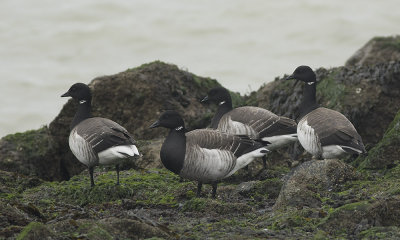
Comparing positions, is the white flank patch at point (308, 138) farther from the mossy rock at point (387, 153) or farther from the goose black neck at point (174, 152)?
the goose black neck at point (174, 152)

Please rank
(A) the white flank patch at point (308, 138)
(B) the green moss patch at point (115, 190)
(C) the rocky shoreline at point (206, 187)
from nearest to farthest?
(C) the rocky shoreline at point (206, 187)
(B) the green moss patch at point (115, 190)
(A) the white flank patch at point (308, 138)

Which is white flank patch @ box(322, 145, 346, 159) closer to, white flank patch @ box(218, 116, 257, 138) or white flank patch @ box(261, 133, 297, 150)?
white flank patch @ box(261, 133, 297, 150)

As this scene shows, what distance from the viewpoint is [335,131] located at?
13375mm

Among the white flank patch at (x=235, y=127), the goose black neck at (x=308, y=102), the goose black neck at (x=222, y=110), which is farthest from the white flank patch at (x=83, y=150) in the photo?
the goose black neck at (x=308, y=102)

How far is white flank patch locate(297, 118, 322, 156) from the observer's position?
13609 mm

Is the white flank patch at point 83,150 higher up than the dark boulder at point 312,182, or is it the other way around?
the white flank patch at point 83,150

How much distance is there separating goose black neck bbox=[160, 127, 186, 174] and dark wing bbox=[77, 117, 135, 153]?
3.84 ft

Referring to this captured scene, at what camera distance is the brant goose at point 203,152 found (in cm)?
1238

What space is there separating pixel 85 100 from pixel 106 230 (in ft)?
22.6

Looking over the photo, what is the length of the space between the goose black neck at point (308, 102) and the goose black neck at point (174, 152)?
12.5 feet

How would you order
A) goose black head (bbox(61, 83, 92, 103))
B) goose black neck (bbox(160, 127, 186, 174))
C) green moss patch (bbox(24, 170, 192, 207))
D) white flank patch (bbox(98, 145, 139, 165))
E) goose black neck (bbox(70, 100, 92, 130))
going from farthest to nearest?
1. goose black head (bbox(61, 83, 92, 103))
2. goose black neck (bbox(70, 100, 92, 130))
3. white flank patch (bbox(98, 145, 139, 165))
4. green moss patch (bbox(24, 170, 192, 207))
5. goose black neck (bbox(160, 127, 186, 174))

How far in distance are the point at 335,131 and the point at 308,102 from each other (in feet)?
7.57

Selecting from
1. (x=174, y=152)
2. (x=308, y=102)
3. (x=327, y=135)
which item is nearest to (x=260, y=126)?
(x=308, y=102)

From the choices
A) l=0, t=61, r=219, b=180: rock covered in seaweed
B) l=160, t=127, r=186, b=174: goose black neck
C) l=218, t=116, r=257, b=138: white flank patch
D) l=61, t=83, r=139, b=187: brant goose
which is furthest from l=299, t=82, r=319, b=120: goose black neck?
l=61, t=83, r=139, b=187: brant goose
